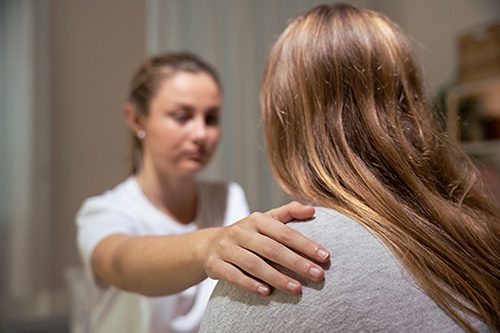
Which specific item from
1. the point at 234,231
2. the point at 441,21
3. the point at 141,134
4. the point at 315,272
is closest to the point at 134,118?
the point at 141,134

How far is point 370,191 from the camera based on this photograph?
660mm

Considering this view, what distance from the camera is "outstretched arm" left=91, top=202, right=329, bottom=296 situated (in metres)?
0.58

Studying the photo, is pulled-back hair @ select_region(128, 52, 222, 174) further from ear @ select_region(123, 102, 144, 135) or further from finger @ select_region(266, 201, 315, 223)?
finger @ select_region(266, 201, 315, 223)

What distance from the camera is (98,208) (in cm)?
123

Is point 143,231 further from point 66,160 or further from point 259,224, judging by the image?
point 66,160

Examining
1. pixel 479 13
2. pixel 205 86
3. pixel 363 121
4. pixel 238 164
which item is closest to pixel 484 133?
pixel 479 13

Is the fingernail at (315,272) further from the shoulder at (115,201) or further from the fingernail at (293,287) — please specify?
the shoulder at (115,201)

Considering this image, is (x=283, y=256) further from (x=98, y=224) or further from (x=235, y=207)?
(x=235, y=207)

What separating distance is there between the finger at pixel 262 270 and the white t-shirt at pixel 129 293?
1.81ft

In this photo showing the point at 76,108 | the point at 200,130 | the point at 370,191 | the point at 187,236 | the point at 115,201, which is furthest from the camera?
the point at 76,108

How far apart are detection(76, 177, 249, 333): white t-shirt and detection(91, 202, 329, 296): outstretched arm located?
307mm

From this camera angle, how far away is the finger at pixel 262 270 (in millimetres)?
574

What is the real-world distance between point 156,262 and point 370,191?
0.36 m

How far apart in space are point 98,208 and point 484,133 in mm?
2117
